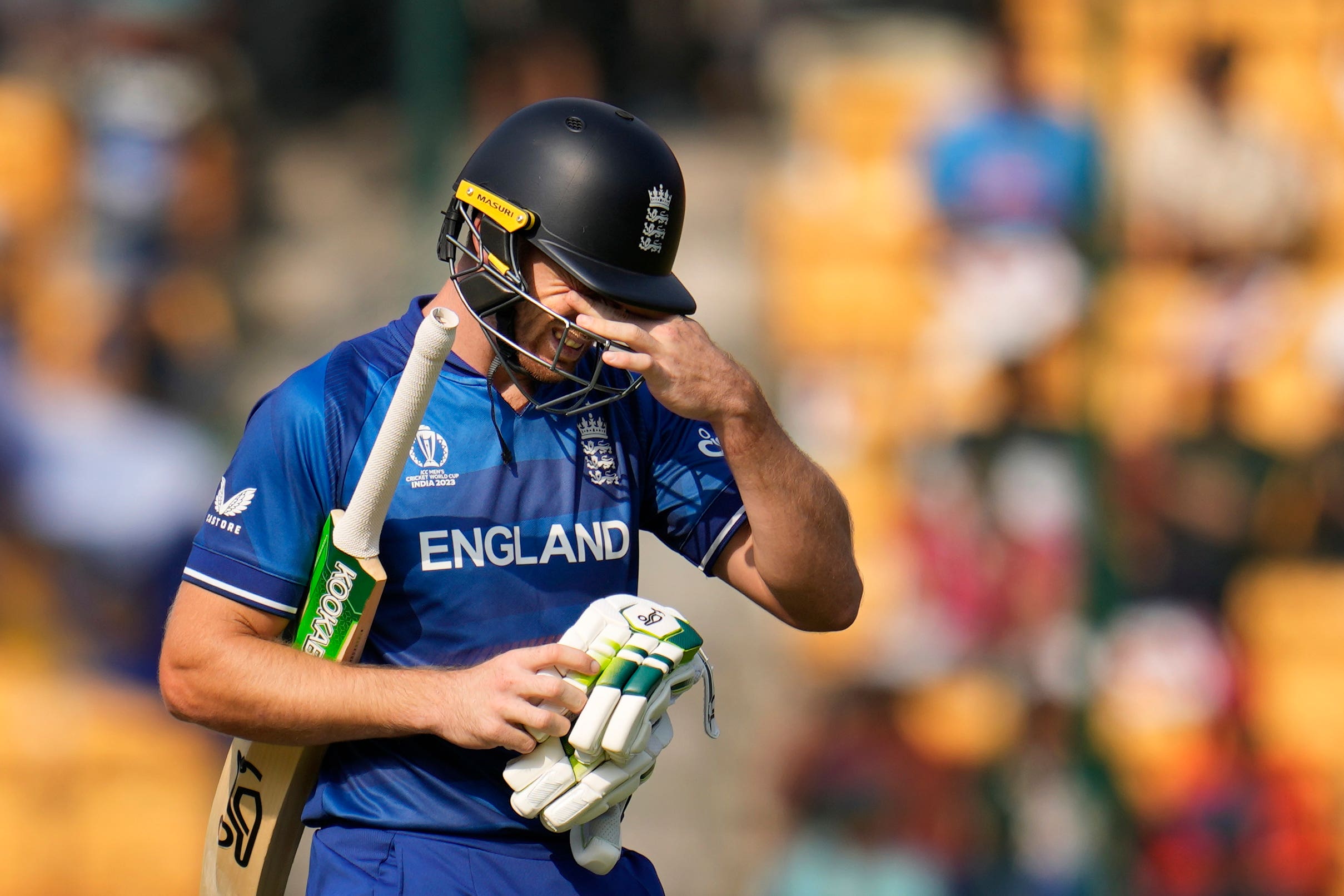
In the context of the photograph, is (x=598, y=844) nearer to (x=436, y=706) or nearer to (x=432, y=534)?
(x=436, y=706)

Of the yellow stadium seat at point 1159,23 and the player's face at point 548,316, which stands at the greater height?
the yellow stadium seat at point 1159,23

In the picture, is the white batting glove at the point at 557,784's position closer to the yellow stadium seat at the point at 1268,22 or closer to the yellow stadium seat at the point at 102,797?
the yellow stadium seat at the point at 102,797

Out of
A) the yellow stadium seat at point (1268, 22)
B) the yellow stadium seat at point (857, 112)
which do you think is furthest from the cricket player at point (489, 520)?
the yellow stadium seat at point (1268, 22)

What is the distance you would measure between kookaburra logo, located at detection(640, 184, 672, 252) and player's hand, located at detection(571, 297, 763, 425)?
0.15 meters

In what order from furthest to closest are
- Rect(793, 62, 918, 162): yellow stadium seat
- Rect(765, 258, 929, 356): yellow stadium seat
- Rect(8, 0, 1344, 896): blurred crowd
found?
Rect(793, 62, 918, 162): yellow stadium seat, Rect(765, 258, 929, 356): yellow stadium seat, Rect(8, 0, 1344, 896): blurred crowd

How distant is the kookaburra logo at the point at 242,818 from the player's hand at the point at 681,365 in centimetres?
99

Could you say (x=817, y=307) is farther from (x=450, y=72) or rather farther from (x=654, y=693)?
(x=654, y=693)

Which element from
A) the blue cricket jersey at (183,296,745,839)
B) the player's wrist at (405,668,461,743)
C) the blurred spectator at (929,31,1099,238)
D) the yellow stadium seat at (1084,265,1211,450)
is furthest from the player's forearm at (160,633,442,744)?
the blurred spectator at (929,31,1099,238)

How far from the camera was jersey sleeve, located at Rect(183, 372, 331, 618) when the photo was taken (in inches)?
96.8

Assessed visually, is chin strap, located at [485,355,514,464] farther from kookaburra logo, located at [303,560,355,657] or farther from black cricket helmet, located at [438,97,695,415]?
kookaburra logo, located at [303,560,355,657]

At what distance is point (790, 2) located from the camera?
8617mm

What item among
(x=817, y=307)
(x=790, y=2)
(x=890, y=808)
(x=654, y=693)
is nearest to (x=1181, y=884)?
(x=890, y=808)

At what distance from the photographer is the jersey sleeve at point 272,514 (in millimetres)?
2459

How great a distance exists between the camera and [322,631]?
250cm
